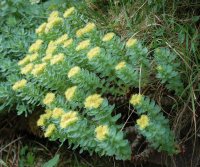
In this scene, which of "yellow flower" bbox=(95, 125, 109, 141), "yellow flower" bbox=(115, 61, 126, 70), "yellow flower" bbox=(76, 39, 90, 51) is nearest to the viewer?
"yellow flower" bbox=(95, 125, 109, 141)

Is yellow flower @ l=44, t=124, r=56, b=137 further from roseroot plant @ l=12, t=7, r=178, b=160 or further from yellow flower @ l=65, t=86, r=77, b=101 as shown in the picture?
yellow flower @ l=65, t=86, r=77, b=101

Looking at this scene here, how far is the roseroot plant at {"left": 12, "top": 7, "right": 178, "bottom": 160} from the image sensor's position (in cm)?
149

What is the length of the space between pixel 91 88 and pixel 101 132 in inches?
10.1

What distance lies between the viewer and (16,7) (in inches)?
95.6

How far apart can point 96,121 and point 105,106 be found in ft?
0.38

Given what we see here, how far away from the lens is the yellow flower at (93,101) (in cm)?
149

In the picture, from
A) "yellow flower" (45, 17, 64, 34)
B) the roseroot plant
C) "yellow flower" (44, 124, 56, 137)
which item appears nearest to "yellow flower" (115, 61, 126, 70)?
the roseroot plant

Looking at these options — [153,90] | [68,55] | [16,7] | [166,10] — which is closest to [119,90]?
[153,90]

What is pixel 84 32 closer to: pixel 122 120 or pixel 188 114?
pixel 122 120

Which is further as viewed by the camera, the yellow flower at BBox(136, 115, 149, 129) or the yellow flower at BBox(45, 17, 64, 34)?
the yellow flower at BBox(45, 17, 64, 34)

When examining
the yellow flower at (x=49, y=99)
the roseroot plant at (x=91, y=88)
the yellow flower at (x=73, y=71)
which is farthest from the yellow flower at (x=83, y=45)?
the yellow flower at (x=49, y=99)

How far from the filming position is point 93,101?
59.2 inches

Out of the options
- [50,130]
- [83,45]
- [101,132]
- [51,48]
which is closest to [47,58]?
[51,48]

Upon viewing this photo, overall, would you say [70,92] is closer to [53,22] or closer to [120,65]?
[120,65]
